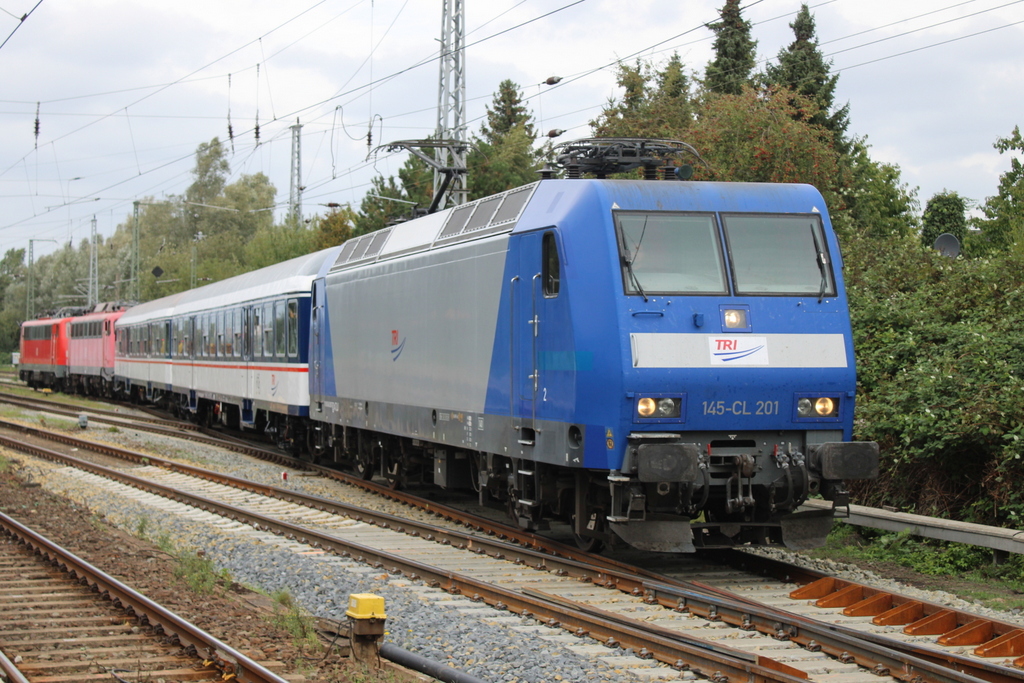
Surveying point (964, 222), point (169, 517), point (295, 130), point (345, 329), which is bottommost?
point (169, 517)

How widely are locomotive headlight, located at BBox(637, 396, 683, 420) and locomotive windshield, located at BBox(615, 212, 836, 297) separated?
2.88ft

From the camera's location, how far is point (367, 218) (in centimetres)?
4438

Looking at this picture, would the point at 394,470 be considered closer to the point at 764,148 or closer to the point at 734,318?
the point at 734,318

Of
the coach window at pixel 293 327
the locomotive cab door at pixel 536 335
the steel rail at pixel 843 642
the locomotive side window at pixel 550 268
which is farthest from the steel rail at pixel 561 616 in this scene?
the coach window at pixel 293 327

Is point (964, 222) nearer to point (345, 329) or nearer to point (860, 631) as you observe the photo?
point (345, 329)

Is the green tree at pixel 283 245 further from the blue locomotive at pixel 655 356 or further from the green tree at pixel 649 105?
the blue locomotive at pixel 655 356

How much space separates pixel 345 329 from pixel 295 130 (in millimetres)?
35477

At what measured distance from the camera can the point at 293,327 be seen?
20047 millimetres

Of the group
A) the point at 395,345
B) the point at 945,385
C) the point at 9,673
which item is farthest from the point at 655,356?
the point at 395,345

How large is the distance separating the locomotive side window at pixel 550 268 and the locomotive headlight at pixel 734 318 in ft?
4.81

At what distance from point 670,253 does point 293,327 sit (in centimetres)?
1175

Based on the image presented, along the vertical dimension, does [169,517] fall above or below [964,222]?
below

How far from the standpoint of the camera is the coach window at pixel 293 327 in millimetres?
19828

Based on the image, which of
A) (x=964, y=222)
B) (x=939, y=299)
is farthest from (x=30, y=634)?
(x=964, y=222)
